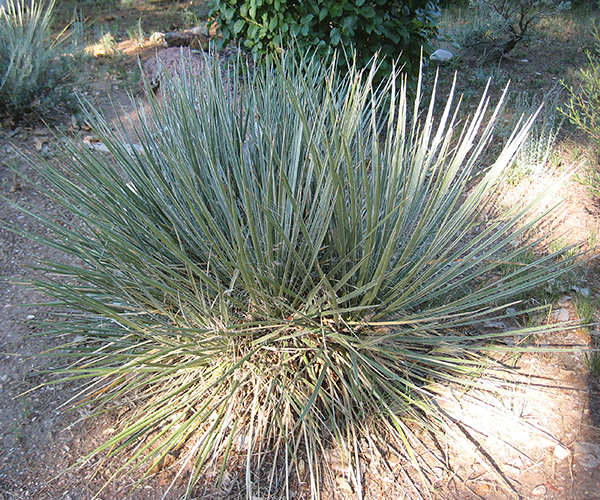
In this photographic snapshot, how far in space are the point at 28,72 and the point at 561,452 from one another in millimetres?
4443

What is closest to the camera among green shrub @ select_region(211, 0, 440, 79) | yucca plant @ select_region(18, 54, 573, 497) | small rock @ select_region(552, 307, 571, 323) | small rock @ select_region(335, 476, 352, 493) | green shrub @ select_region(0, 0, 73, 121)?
yucca plant @ select_region(18, 54, 573, 497)

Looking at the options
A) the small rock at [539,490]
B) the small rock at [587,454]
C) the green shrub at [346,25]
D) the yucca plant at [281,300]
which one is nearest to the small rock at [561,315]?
the yucca plant at [281,300]

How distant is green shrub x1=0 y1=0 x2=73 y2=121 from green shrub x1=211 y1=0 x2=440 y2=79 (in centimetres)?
171

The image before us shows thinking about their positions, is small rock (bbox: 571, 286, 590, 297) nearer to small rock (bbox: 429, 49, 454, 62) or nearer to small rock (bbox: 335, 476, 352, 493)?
small rock (bbox: 335, 476, 352, 493)

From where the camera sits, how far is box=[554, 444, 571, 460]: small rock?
176cm

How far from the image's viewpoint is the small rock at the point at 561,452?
1764 mm

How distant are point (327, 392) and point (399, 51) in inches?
116

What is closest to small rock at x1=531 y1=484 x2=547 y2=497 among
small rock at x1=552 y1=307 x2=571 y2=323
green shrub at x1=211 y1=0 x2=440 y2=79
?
small rock at x1=552 y1=307 x2=571 y2=323

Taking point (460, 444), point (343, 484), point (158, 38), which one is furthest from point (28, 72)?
point (460, 444)

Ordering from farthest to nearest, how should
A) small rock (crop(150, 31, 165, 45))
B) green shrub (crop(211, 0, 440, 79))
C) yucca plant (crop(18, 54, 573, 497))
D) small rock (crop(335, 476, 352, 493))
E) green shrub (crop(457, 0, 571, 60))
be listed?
small rock (crop(150, 31, 165, 45)) < green shrub (crop(457, 0, 571, 60)) < green shrub (crop(211, 0, 440, 79)) < small rock (crop(335, 476, 352, 493)) < yucca plant (crop(18, 54, 573, 497))

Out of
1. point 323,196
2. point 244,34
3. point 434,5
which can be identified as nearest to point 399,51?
point 434,5

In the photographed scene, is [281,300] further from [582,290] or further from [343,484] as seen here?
[582,290]

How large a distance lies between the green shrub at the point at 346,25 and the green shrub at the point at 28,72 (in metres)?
1.71

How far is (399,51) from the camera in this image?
374 centimetres
